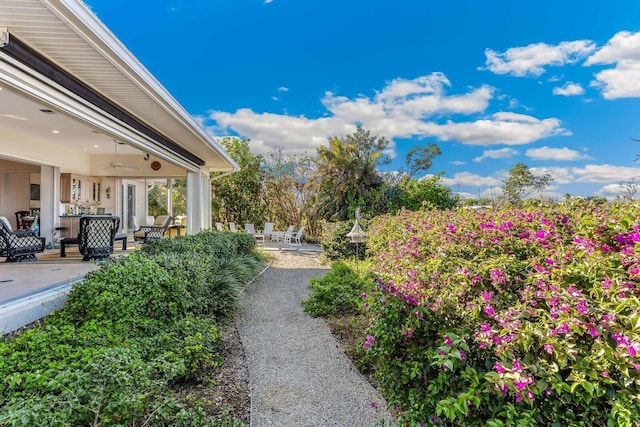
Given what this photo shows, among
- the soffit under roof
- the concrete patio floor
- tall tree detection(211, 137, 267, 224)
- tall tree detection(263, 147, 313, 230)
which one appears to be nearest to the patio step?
the concrete patio floor

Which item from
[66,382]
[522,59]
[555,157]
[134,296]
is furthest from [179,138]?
[555,157]

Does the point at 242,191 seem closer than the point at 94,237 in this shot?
No

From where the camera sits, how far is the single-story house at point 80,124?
11.5ft

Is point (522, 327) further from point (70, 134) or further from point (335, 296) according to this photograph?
point (70, 134)

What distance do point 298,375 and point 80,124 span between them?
25.4 ft

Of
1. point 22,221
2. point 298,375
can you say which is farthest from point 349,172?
point 298,375

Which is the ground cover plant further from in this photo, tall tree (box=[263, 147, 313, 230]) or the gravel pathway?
tall tree (box=[263, 147, 313, 230])

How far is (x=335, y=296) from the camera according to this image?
214 inches

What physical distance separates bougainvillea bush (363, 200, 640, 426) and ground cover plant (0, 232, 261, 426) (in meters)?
1.34

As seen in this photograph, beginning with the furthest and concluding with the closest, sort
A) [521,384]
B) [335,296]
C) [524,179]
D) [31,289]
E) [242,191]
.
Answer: [242,191] < [524,179] < [335,296] < [31,289] < [521,384]

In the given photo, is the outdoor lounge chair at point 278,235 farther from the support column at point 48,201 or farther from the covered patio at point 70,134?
the support column at point 48,201

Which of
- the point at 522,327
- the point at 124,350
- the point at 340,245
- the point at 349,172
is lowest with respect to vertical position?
the point at 124,350

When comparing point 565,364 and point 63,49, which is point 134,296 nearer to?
point 63,49

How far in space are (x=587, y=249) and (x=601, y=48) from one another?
813cm
